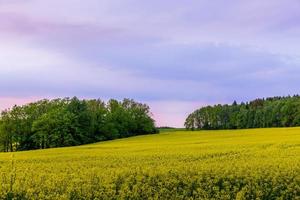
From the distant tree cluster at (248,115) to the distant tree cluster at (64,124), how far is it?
29.2m

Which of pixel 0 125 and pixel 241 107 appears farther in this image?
pixel 241 107

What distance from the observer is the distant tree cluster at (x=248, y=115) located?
10600cm

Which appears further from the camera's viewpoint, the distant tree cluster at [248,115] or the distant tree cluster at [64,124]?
the distant tree cluster at [248,115]

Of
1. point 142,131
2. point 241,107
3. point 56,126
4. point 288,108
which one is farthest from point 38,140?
point 241,107

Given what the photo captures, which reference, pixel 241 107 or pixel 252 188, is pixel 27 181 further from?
pixel 241 107

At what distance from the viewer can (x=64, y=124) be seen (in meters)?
77.6

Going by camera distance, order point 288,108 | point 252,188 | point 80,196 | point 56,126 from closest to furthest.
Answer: point 80,196 → point 252,188 → point 56,126 → point 288,108

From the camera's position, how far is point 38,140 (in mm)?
79562

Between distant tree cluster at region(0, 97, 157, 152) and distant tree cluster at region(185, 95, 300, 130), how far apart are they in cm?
2918

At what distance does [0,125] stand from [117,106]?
82.4 ft

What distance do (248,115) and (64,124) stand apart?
199 ft

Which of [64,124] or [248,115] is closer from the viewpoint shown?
[64,124]

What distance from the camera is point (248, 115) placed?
12569 centimetres

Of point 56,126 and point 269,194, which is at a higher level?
point 56,126
